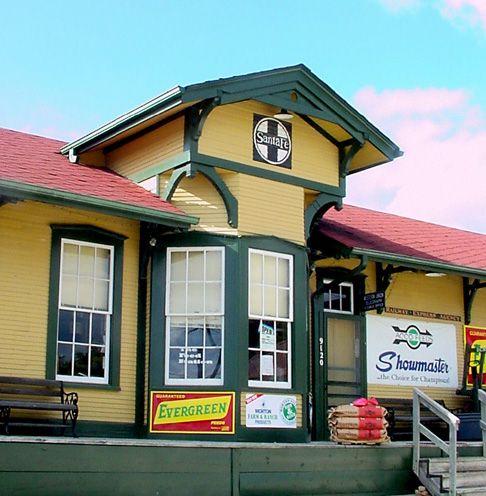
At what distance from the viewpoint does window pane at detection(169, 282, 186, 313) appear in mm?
12938

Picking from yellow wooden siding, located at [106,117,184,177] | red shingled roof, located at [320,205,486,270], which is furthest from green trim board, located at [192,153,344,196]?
red shingled roof, located at [320,205,486,270]

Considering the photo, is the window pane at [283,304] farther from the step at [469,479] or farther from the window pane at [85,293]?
the step at [469,479]

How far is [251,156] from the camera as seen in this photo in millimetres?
13367

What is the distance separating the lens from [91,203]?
11.6 metres

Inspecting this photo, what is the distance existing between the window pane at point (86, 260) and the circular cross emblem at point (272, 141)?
279 centimetres

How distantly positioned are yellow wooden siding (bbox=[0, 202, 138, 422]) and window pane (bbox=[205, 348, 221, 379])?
1071mm

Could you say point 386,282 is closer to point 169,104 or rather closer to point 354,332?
point 354,332

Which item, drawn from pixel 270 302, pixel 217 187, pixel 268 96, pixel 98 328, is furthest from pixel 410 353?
pixel 98 328

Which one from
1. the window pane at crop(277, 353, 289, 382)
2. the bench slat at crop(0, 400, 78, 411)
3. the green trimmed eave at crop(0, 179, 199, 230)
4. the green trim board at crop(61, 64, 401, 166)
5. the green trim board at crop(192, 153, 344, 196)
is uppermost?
the green trim board at crop(61, 64, 401, 166)

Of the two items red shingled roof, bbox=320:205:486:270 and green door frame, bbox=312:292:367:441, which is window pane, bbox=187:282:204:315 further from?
green door frame, bbox=312:292:367:441

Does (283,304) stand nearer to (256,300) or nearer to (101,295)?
(256,300)

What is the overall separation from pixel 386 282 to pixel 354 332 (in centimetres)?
113

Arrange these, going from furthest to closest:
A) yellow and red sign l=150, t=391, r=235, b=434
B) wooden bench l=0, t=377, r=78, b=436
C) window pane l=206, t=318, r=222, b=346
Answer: window pane l=206, t=318, r=222, b=346 → yellow and red sign l=150, t=391, r=235, b=434 → wooden bench l=0, t=377, r=78, b=436

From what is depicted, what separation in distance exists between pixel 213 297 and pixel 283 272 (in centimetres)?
120
